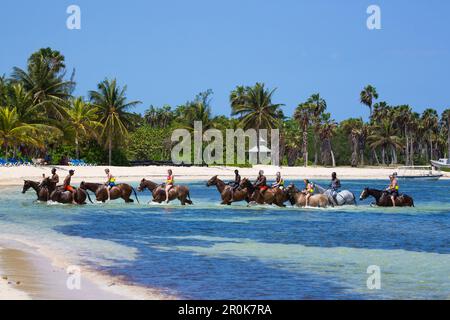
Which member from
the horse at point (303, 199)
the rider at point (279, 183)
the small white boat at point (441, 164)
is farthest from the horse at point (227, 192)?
the small white boat at point (441, 164)

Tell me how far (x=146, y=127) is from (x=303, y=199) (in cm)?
8499

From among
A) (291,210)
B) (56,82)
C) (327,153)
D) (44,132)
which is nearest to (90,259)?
(291,210)

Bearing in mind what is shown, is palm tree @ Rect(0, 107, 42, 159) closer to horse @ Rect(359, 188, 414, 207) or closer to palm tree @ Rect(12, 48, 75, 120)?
palm tree @ Rect(12, 48, 75, 120)

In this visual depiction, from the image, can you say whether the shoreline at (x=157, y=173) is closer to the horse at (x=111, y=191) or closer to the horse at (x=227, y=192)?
the horse at (x=111, y=191)

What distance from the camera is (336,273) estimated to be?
15883 millimetres

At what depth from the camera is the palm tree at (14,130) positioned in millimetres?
67606

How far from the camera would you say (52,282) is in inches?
537

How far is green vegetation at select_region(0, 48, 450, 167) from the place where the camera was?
243 ft

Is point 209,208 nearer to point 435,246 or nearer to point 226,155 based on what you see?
point 435,246

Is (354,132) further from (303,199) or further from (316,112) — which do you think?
(303,199)

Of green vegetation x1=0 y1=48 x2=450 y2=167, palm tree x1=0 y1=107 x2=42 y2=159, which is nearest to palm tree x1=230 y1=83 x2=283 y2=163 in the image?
green vegetation x1=0 y1=48 x2=450 y2=167

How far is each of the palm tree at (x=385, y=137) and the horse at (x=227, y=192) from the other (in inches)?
3923

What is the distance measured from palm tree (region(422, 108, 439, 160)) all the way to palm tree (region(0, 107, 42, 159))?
97691 millimetres

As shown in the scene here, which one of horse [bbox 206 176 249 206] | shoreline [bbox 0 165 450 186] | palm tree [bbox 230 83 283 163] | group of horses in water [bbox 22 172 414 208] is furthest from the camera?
palm tree [bbox 230 83 283 163]
